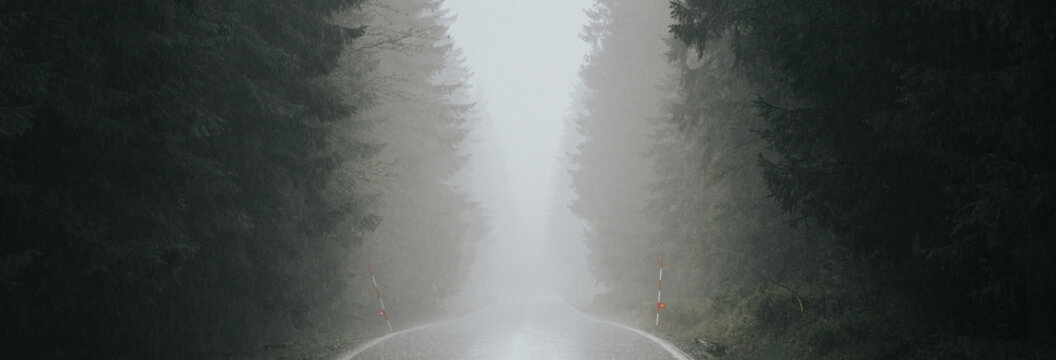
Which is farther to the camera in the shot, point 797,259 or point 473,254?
point 473,254

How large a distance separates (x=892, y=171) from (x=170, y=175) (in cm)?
830

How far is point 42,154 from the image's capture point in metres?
6.80

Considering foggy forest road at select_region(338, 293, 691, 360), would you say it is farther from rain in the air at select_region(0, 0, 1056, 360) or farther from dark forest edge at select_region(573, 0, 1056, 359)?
dark forest edge at select_region(573, 0, 1056, 359)

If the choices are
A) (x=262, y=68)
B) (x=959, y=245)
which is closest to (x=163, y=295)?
(x=262, y=68)

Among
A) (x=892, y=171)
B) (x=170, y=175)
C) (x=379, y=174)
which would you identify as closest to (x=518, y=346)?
(x=379, y=174)

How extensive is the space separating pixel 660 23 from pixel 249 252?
1980cm

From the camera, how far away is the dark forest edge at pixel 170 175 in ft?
21.6

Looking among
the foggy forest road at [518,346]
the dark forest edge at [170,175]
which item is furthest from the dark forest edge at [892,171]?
the dark forest edge at [170,175]

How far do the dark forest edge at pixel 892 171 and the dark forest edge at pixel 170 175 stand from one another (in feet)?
21.3

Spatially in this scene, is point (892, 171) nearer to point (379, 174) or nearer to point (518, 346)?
point (518, 346)

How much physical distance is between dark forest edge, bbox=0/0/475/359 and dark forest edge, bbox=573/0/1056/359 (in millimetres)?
6501

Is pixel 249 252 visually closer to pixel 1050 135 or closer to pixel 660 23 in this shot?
pixel 1050 135

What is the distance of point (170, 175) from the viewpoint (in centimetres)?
793

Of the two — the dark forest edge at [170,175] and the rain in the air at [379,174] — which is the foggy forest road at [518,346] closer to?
the rain in the air at [379,174]
